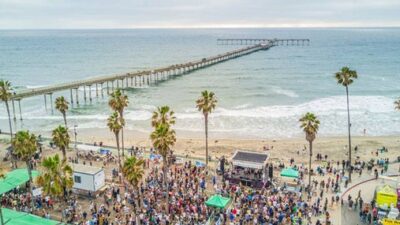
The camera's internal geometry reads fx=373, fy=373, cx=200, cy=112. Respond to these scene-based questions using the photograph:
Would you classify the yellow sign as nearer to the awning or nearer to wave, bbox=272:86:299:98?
the awning

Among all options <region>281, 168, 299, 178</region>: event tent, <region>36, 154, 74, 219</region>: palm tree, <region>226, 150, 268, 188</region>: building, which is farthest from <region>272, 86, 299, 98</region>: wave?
<region>36, 154, 74, 219</region>: palm tree

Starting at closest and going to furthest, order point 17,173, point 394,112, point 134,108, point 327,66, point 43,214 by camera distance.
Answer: point 43,214 < point 17,173 < point 394,112 < point 134,108 < point 327,66

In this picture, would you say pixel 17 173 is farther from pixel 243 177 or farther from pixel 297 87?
pixel 297 87

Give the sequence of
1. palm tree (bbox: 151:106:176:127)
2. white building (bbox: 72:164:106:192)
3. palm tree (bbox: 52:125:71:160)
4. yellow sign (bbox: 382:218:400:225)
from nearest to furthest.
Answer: yellow sign (bbox: 382:218:400:225)
palm tree (bbox: 52:125:71:160)
white building (bbox: 72:164:106:192)
palm tree (bbox: 151:106:176:127)

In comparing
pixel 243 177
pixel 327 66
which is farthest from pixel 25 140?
pixel 327 66

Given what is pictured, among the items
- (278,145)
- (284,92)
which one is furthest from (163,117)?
(284,92)

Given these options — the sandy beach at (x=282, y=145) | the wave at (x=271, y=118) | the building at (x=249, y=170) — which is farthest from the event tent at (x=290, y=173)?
the wave at (x=271, y=118)

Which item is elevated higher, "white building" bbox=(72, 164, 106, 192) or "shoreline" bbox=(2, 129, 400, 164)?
"white building" bbox=(72, 164, 106, 192)
